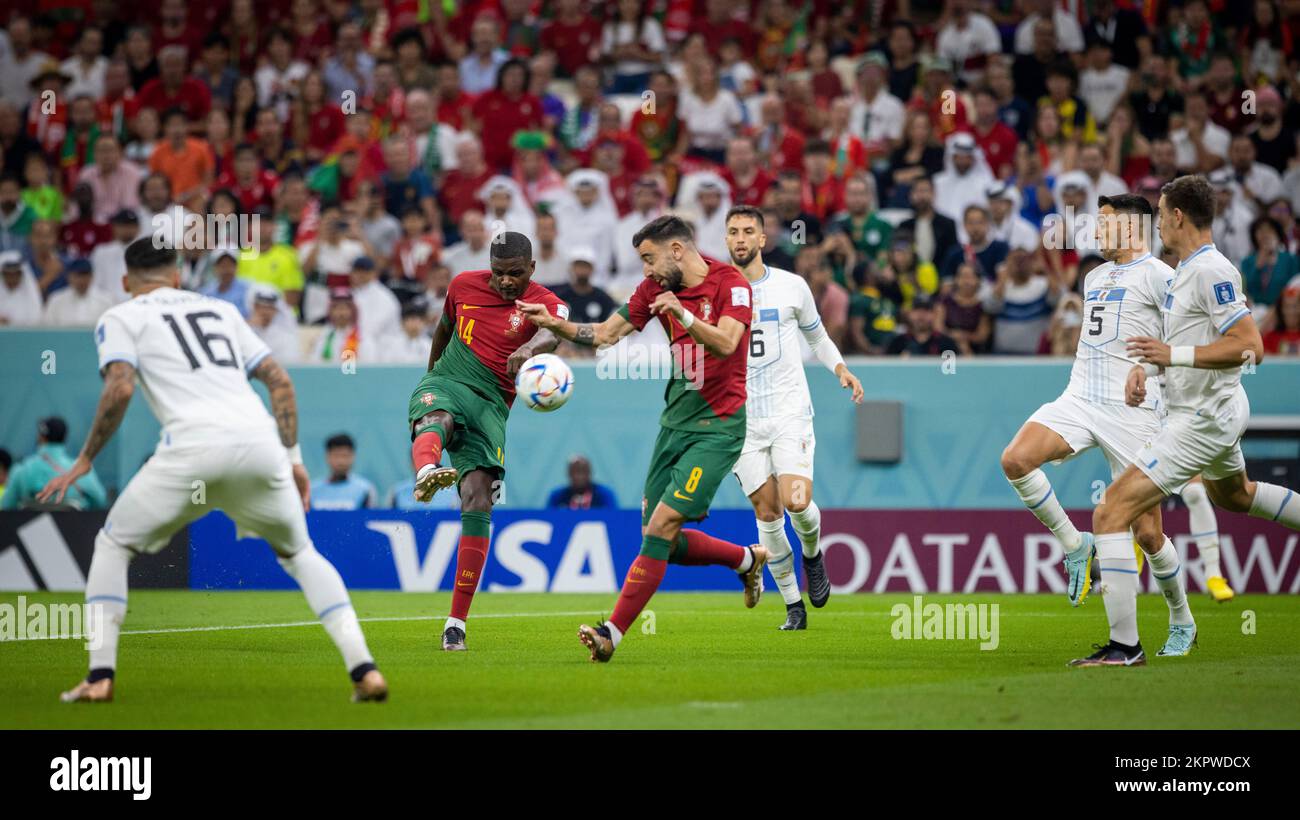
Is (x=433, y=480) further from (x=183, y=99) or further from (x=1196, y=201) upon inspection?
(x=183, y=99)

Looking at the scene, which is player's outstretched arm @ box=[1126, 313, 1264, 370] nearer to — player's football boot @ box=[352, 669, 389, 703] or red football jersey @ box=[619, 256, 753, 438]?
red football jersey @ box=[619, 256, 753, 438]

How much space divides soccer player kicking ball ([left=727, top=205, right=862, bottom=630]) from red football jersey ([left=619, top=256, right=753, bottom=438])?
6.99 feet

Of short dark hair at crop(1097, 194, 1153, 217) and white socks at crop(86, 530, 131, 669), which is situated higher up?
short dark hair at crop(1097, 194, 1153, 217)

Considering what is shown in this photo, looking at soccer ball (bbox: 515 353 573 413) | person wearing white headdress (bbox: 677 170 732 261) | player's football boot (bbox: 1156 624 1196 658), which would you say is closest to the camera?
soccer ball (bbox: 515 353 573 413)

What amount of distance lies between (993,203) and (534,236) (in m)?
5.35

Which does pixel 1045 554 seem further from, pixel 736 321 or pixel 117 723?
pixel 117 723

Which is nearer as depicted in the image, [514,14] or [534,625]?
[534,625]

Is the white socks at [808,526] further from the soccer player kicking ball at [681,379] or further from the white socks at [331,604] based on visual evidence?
the white socks at [331,604]

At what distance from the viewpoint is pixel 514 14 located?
22.8 m

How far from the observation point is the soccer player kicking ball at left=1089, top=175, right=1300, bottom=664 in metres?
9.28

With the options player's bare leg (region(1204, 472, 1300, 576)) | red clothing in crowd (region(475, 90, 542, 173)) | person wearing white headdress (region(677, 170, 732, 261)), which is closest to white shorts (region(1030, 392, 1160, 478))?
player's bare leg (region(1204, 472, 1300, 576))

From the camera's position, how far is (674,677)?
8969 millimetres
